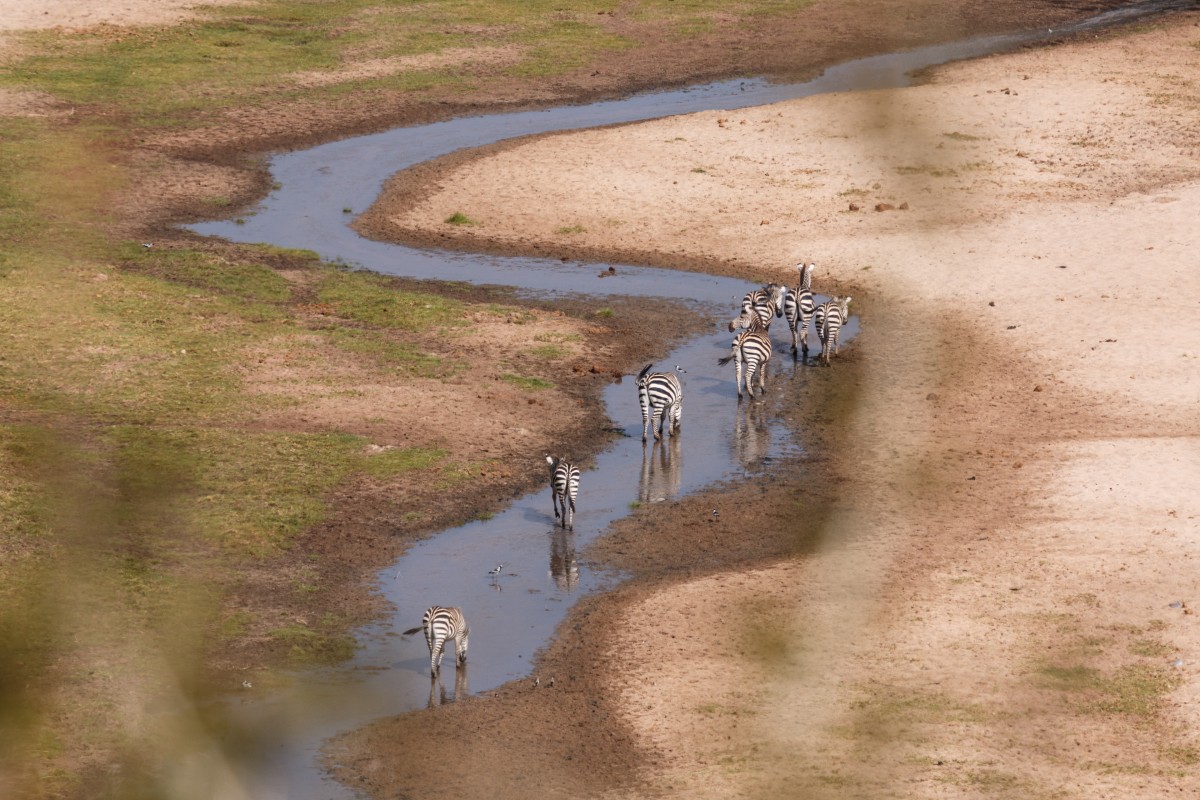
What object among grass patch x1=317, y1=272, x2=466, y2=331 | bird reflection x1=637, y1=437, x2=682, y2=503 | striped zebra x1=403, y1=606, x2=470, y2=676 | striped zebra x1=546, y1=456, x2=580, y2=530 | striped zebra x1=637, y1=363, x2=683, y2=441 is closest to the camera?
striped zebra x1=403, y1=606, x2=470, y2=676

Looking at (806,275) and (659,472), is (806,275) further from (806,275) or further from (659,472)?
(659,472)

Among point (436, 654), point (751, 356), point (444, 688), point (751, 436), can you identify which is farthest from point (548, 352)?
point (444, 688)

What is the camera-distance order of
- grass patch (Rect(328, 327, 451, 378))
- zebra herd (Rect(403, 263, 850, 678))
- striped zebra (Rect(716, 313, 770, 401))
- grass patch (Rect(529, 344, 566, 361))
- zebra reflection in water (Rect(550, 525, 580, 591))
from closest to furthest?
1. zebra reflection in water (Rect(550, 525, 580, 591))
2. zebra herd (Rect(403, 263, 850, 678))
3. striped zebra (Rect(716, 313, 770, 401))
4. grass patch (Rect(328, 327, 451, 378))
5. grass patch (Rect(529, 344, 566, 361))

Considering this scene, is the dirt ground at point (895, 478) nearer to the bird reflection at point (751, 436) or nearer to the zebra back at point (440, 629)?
the bird reflection at point (751, 436)

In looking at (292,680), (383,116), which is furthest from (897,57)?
(383,116)

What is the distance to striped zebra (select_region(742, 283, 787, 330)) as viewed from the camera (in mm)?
24594

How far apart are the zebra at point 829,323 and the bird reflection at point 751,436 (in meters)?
2.02

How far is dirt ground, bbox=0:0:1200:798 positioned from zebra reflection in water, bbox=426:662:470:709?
187mm

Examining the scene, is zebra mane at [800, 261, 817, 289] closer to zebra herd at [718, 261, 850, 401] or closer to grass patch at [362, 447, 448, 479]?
zebra herd at [718, 261, 850, 401]

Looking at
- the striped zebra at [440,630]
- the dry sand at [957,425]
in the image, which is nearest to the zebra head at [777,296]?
the dry sand at [957,425]

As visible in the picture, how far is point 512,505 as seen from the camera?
18.8 m

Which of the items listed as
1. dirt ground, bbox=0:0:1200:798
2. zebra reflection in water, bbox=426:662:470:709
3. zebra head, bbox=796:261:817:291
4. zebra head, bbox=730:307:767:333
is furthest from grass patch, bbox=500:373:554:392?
zebra reflection in water, bbox=426:662:470:709

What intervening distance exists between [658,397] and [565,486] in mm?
3273

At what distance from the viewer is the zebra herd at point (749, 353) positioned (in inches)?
712
